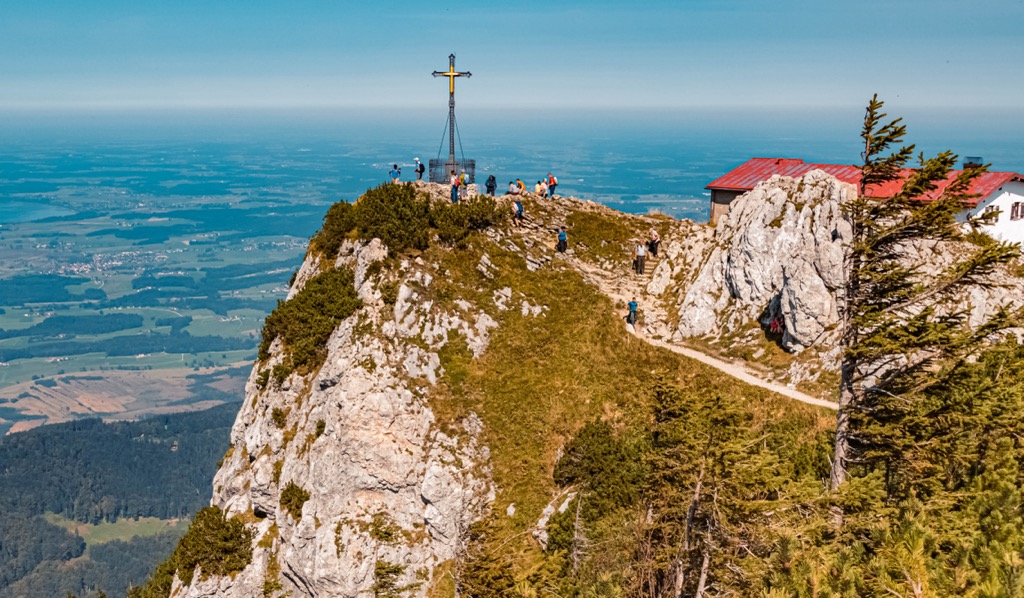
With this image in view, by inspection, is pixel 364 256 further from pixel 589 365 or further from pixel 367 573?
pixel 367 573

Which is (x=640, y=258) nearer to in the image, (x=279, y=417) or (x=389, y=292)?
(x=389, y=292)

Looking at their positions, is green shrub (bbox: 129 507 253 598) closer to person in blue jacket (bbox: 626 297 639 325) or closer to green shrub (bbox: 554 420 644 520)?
green shrub (bbox: 554 420 644 520)

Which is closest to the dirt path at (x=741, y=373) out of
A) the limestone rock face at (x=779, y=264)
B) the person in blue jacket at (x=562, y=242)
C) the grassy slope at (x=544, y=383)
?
the grassy slope at (x=544, y=383)

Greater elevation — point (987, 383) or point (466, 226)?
point (466, 226)

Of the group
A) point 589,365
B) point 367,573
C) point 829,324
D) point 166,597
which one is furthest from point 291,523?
point 829,324

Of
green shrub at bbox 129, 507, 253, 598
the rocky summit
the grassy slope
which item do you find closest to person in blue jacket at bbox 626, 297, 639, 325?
the grassy slope

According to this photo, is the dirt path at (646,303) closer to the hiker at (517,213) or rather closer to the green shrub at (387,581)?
the hiker at (517,213)
